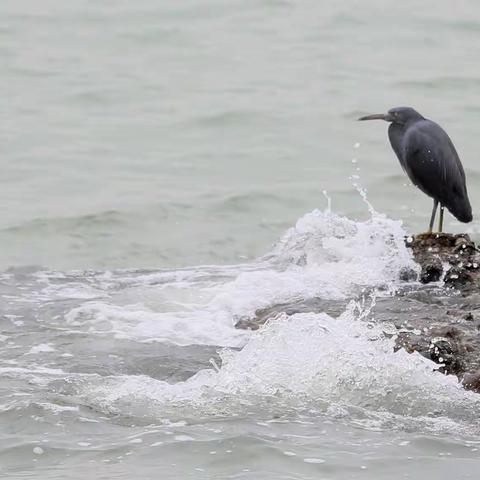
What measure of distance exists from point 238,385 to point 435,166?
8.44 ft

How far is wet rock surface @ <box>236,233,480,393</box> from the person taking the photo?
530 centimetres

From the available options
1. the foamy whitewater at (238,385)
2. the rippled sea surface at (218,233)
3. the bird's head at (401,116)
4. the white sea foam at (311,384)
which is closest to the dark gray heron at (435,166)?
the bird's head at (401,116)

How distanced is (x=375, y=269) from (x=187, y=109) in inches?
248

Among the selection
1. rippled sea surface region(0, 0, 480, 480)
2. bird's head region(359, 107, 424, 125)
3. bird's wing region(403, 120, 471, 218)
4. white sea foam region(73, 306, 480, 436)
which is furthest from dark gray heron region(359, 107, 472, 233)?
white sea foam region(73, 306, 480, 436)

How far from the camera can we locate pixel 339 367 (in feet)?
17.7

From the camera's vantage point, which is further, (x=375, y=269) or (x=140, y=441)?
(x=375, y=269)

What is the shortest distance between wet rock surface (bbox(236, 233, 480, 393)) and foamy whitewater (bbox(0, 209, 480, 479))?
2.5 inches

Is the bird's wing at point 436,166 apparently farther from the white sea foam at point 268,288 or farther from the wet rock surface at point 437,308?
the wet rock surface at point 437,308

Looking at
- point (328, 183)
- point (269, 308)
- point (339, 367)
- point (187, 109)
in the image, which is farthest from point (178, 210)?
point (339, 367)

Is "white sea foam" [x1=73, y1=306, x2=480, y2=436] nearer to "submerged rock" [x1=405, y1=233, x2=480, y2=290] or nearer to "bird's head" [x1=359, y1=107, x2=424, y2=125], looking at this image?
"submerged rock" [x1=405, y1=233, x2=480, y2=290]

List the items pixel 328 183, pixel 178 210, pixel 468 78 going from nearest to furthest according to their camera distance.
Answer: pixel 178 210
pixel 328 183
pixel 468 78

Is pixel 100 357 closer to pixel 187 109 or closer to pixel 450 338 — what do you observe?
pixel 450 338

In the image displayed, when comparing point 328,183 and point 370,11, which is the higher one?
point 370,11

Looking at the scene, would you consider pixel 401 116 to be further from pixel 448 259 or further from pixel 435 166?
pixel 448 259
